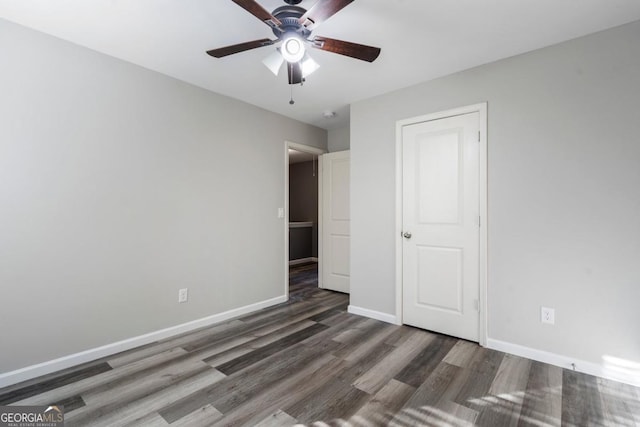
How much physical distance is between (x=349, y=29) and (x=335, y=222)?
270cm

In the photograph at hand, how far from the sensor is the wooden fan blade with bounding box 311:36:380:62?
69.1 inches

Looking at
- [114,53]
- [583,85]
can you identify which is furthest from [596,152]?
[114,53]

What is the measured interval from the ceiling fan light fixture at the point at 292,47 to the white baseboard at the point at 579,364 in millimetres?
2748

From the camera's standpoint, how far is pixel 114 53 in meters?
2.42

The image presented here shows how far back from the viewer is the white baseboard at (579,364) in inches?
78.9

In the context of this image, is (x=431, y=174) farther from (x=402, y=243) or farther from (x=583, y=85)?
(x=583, y=85)

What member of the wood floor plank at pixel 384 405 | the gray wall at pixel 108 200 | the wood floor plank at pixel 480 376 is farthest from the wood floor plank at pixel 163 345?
the wood floor plank at pixel 480 376

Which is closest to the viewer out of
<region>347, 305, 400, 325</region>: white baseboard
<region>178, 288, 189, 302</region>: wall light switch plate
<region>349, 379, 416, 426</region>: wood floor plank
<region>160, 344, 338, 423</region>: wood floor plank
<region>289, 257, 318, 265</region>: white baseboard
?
<region>349, 379, 416, 426</region>: wood floor plank

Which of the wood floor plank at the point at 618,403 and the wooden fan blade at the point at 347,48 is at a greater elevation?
the wooden fan blade at the point at 347,48

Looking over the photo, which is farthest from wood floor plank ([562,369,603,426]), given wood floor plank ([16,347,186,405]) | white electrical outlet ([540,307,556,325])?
wood floor plank ([16,347,186,405])

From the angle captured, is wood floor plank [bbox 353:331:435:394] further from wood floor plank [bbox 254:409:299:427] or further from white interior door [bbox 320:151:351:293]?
white interior door [bbox 320:151:351:293]

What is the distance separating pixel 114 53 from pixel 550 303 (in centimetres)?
407

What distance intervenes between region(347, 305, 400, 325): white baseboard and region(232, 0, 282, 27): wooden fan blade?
2850 millimetres

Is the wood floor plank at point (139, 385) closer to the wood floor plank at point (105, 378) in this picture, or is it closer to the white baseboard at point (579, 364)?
the wood floor plank at point (105, 378)
